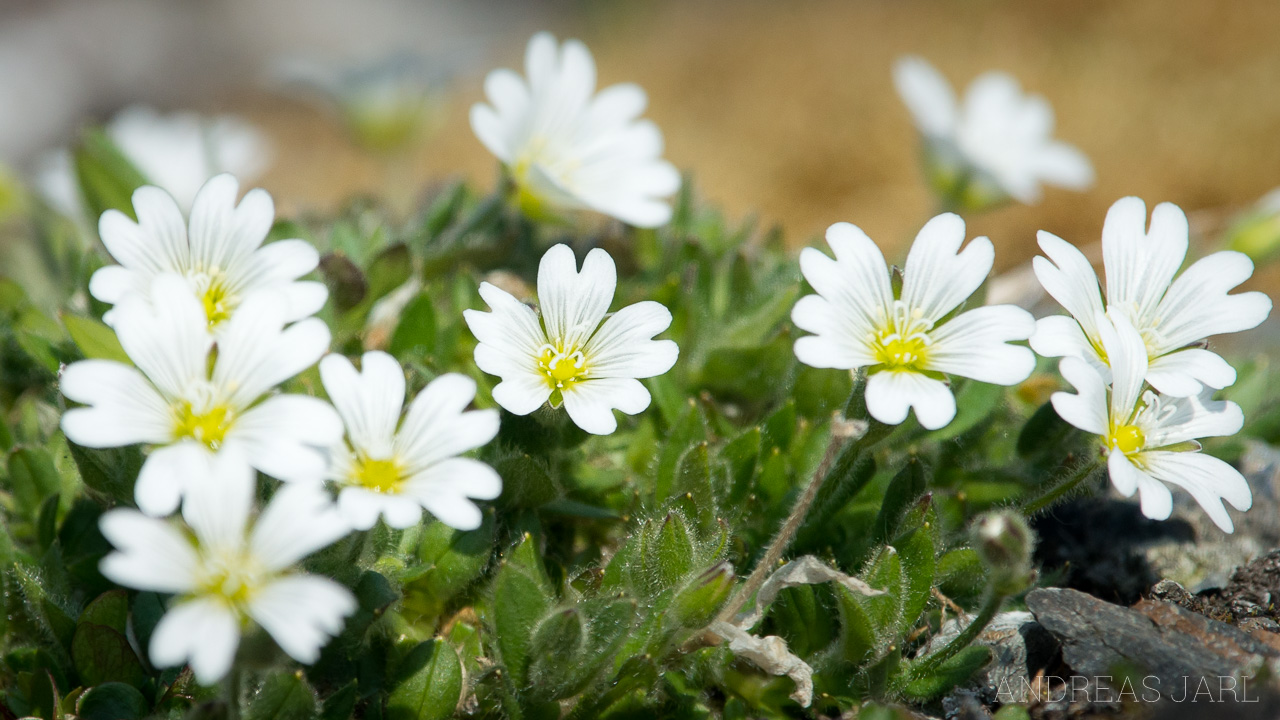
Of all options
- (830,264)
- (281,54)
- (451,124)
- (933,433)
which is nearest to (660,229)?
(933,433)

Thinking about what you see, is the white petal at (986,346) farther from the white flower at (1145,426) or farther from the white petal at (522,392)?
the white petal at (522,392)

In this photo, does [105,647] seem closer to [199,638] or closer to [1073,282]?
[199,638]

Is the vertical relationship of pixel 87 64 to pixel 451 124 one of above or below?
below

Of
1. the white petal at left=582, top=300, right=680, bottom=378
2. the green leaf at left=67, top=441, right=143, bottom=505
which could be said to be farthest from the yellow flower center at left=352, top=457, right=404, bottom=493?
the green leaf at left=67, top=441, right=143, bottom=505

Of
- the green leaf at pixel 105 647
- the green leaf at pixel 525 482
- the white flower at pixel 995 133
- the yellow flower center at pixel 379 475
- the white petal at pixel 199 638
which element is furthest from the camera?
the white flower at pixel 995 133

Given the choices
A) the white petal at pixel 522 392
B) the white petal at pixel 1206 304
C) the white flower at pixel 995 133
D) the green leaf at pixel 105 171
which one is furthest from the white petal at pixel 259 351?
the white flower at pixel 995 133

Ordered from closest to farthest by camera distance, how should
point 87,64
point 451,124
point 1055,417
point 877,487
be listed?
point 1055,417
point 877,487
point 451,124
point 87,64

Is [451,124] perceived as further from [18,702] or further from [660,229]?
[18,702]
